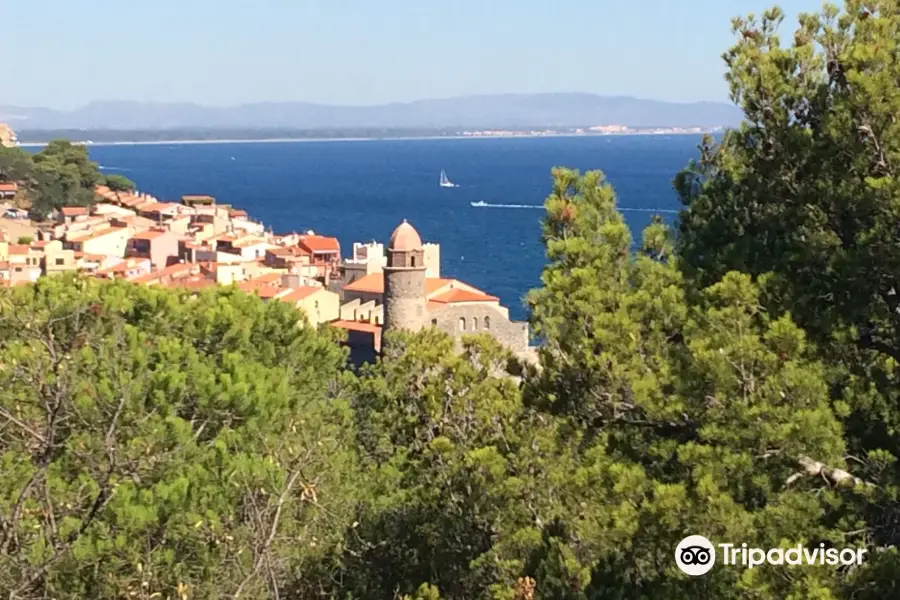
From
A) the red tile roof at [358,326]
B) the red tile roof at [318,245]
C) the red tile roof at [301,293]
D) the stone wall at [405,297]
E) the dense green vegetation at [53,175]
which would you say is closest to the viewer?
the stone wall at [405,297]

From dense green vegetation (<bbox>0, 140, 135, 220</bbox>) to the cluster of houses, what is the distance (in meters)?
1.47

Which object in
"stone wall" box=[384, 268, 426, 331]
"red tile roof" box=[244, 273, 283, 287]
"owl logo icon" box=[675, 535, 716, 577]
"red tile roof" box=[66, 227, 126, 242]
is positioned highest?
"owl logo icon" box=[675, 535, 716, 577]

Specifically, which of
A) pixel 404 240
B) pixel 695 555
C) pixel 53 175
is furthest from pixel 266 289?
pixel 53 175

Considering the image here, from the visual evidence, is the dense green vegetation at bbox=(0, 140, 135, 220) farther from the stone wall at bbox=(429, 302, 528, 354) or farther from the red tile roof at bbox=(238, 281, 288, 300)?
the stone wall at bbox=(429, 302, 528, 354)

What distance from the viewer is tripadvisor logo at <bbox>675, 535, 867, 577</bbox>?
6.07 meters

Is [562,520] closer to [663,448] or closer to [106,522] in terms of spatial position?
[663,448]

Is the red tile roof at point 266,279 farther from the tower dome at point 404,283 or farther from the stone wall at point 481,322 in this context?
the tower dome at point 404,283

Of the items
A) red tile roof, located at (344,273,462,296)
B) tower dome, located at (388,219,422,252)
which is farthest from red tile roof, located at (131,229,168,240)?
tower dome, located at (388,219,422,252)

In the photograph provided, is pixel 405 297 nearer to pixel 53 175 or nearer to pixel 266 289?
pixel 266 289

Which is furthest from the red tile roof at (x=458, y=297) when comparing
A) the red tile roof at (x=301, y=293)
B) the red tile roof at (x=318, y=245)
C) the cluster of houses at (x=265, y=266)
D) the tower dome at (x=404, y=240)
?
the red tile roof at (x=318, y=245)

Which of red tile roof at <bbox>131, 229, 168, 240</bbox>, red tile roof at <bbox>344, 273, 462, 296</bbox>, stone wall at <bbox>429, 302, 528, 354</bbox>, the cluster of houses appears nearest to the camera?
the cluster of houses

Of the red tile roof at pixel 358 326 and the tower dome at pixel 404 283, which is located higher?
the tower dome at pixel 404 283

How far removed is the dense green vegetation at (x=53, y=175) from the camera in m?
67.4

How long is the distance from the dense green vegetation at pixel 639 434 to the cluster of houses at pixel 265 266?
775cm
